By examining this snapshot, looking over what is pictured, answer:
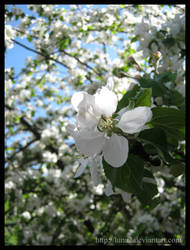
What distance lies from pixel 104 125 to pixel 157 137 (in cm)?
14

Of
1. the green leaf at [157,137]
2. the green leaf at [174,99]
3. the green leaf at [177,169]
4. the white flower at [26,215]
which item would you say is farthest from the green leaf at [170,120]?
the white flower at [26,215]

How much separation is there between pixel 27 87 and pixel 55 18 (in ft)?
5.50

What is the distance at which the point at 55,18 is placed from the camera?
304 centimetres

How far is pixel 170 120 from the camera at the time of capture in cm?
60

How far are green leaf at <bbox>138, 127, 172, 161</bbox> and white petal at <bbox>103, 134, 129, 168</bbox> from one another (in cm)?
6

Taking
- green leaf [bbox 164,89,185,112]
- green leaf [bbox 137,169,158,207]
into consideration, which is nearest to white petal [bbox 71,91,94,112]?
green leaf [bbox 137,169,158,207]

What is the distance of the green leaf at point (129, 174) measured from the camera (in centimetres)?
57

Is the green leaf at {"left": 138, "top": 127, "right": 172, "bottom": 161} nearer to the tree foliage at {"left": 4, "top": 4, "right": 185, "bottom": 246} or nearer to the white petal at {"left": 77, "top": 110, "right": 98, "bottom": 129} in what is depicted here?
the white petal at {"left": 77, "top": 110, "right": 98, "bottom": 129}

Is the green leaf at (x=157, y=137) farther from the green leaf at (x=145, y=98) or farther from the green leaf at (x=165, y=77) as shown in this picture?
the green leaf at (x=165, y=77)

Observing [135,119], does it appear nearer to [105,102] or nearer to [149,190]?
[105,102]

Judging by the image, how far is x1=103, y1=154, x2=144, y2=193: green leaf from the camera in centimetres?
57

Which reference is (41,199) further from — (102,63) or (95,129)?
(95,129)

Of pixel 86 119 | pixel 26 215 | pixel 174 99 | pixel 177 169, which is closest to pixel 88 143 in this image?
pixel 86 119
